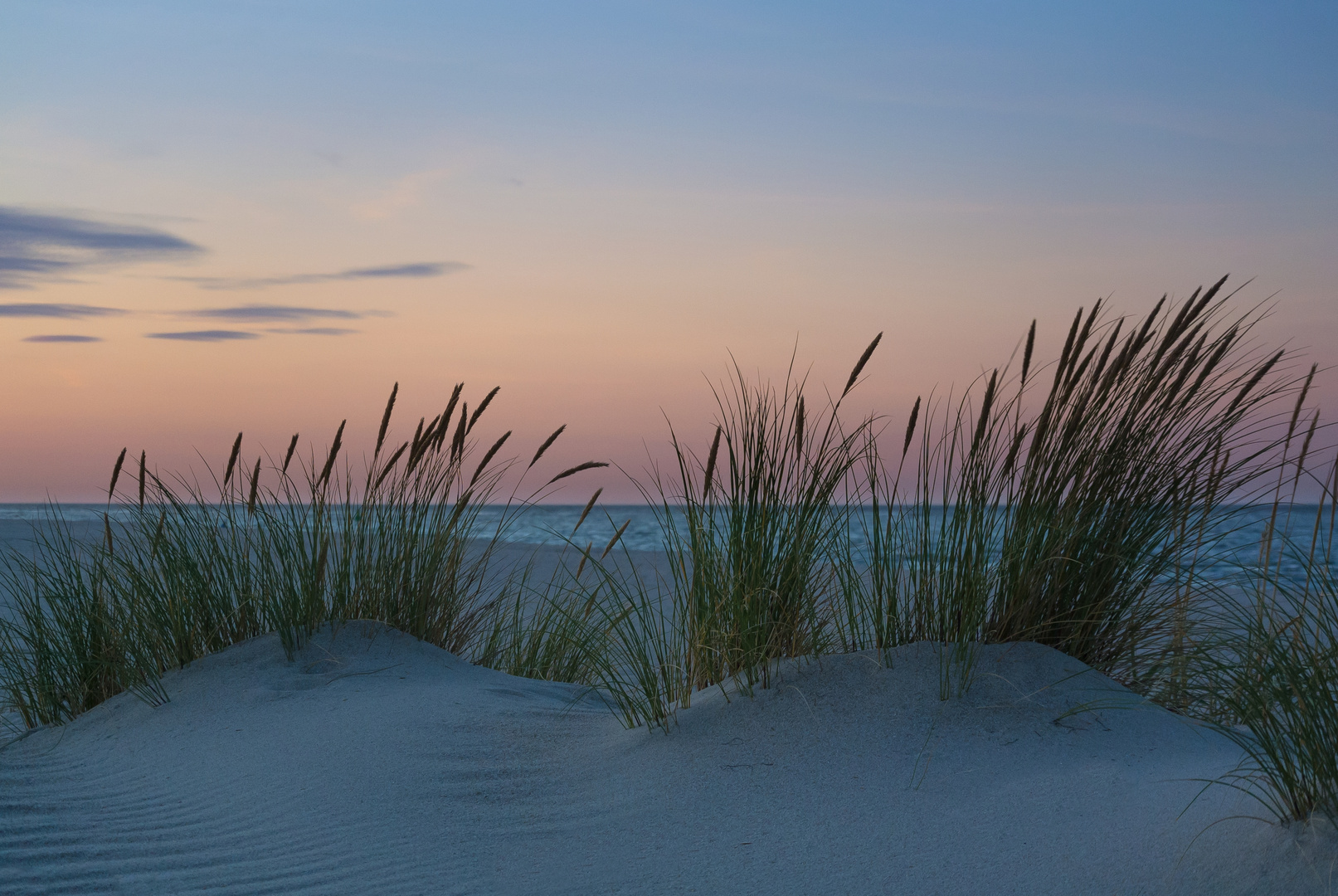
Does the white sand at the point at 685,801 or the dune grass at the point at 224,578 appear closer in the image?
the white sand at the point at 685,801

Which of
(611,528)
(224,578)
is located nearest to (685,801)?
(224,578)

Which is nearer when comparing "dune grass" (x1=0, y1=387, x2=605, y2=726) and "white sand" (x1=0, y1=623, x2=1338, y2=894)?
"white sand" (x1=0, y1=623, x2=1338, y2=894)

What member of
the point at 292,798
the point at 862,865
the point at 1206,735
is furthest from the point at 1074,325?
the point at 292,798

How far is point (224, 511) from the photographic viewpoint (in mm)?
3984

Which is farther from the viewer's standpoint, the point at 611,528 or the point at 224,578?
the point at 611,528

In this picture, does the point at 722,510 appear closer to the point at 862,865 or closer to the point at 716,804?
the point at 716,804

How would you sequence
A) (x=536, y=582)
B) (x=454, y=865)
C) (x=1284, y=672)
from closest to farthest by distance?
1. (x=1284, y=672)
2. (x=454, y=865)
3. (x=536, y=582)

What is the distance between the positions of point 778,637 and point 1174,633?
1.23 meters

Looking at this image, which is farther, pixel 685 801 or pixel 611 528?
pixel 611 528

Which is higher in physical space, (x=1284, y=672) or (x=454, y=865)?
(x=1284, y=672)

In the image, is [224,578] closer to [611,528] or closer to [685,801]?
[685,801]

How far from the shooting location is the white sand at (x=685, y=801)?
2.04m

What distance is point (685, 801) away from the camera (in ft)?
8.01

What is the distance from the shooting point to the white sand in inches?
80.2
